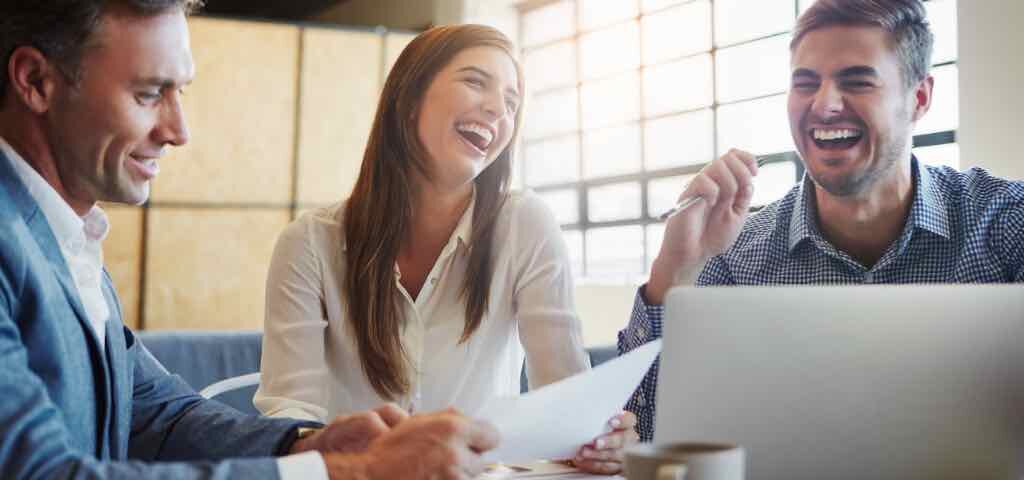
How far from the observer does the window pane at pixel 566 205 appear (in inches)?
224

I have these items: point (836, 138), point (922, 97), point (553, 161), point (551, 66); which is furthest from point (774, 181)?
point (836, 138)

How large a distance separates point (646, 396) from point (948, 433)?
0.72 meters

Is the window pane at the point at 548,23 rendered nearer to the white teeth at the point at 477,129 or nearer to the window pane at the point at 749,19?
the window pane at the point at 749,19

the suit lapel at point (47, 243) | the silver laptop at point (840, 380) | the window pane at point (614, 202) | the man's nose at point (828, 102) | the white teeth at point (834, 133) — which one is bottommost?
the silver laptop at point (840, 380)

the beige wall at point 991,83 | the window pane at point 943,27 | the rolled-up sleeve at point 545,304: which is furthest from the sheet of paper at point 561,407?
the window pane at point 943,27

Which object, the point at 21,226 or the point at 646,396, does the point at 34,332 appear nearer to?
the point at 21,226

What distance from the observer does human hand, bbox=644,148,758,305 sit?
1.42 metres

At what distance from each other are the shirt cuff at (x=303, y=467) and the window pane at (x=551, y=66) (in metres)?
5.00

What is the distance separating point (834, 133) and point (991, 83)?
1963mm

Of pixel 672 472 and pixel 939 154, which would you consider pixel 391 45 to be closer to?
pixel 939 154

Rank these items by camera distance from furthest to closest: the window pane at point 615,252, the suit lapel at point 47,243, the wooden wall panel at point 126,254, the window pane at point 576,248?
the window pane at point 576,248, the window pane at point 615,252, the wooden wall panel at point 126,254, the suit lapel at point 47,243

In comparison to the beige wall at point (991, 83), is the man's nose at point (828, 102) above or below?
below

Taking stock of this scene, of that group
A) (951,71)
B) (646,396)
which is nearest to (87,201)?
(646,396)

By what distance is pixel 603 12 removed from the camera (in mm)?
5559
